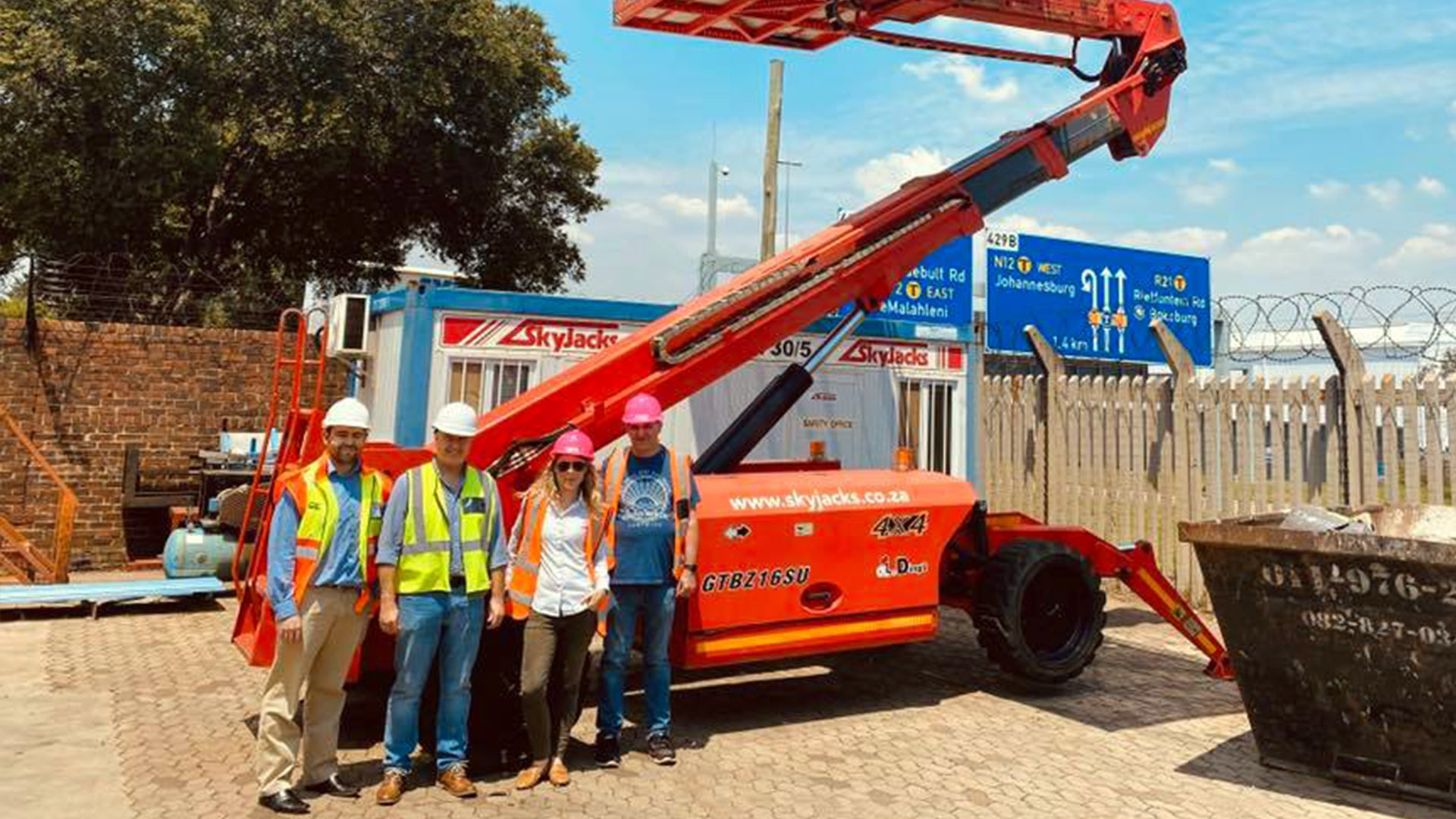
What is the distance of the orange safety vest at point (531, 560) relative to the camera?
198 inches

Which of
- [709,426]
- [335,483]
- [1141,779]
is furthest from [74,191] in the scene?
[1141,779]

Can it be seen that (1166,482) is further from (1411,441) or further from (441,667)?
(441,667)

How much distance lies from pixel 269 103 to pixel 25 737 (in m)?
15.1

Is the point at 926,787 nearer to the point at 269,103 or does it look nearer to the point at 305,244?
the point at 269,103

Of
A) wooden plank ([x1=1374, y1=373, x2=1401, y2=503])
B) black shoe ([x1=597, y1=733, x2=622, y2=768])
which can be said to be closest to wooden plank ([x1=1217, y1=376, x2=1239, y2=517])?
wooden plank ([x1=1374, y1=373, x2=1401, y2=503])

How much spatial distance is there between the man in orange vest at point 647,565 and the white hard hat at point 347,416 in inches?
51.5

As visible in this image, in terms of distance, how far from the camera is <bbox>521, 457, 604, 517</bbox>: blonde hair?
16.8 feet

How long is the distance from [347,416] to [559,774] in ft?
6.78

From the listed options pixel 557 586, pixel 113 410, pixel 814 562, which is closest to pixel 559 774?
pixel 557 586

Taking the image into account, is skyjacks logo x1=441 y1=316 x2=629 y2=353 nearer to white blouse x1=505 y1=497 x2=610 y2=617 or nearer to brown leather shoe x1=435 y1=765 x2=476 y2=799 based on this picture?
white blouse x1=505 y1=497 x2=610 y2=617

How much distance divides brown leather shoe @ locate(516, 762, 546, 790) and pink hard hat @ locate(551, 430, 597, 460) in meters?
1.58

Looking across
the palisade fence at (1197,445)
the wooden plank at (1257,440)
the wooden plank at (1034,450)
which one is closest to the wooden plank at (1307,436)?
the palisade fence at (1197,445)

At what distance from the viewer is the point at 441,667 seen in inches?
192

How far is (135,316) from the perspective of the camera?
503 inches
